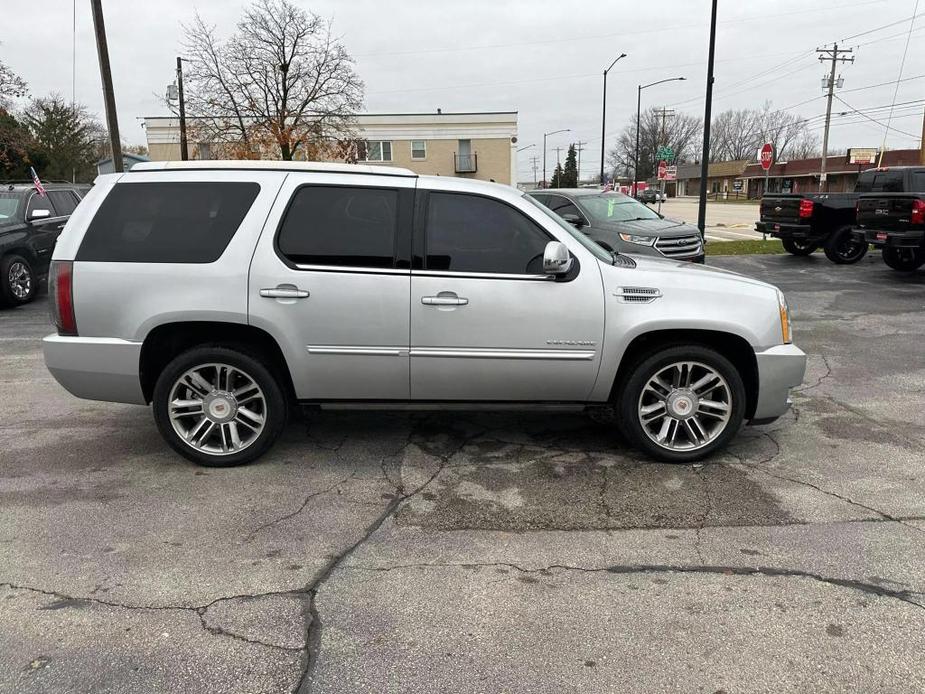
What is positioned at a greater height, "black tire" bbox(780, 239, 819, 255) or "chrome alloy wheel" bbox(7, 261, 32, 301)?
"black tire" bbox(780, 239, 819, 255)

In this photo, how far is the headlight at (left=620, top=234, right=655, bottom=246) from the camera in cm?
1109

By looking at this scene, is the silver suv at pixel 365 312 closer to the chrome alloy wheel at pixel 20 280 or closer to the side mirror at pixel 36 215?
the chrome alloy wheel at pixel 20 280

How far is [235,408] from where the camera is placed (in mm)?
4367

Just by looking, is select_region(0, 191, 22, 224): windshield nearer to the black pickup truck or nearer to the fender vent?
the fender vent

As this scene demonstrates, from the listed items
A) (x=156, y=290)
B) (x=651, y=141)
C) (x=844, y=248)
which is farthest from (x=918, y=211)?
(x=651, y=141)

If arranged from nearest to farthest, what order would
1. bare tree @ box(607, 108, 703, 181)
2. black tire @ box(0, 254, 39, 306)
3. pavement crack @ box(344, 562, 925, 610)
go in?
pavement crack @ box(344, 562, 925, 610) → black tire @ box(0, 254, 39, 306) → bare tree @ box(607, 108, 703, 181)

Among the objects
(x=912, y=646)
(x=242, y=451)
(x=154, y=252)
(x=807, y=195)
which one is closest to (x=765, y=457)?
(x=912, y=646)

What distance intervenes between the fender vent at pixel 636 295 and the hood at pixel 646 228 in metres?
7.25

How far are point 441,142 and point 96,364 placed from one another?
4534 cm

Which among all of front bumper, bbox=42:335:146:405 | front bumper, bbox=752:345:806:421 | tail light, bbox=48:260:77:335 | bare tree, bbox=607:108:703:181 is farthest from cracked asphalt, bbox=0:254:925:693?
bare tree, bbox=607:108:703:181

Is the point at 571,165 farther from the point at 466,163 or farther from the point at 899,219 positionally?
the point at 899,219

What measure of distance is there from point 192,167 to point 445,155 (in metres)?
44.8

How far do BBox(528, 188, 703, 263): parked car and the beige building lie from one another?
114ft

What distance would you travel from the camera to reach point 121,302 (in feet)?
13.7
